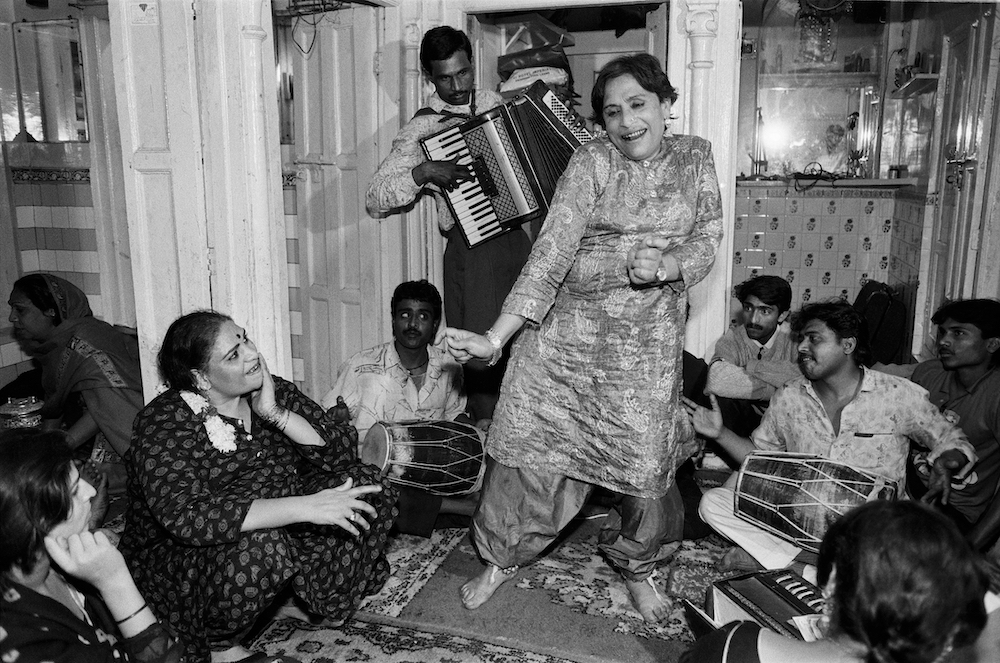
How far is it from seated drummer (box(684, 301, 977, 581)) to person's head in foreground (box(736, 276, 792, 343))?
954 millimetres

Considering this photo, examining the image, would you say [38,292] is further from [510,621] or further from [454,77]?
[510,621]

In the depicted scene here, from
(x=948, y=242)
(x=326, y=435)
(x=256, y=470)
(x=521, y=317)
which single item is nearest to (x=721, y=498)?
(x=521, y=317)

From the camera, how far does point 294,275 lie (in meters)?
6.19

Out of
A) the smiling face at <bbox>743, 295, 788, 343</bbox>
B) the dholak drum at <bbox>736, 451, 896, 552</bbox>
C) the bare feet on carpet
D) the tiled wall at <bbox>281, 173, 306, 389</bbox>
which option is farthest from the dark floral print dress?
the tiled wall at <bbox>281, 173, 306, 389</bbox>

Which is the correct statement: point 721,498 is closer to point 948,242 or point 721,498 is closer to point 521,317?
point 521,317

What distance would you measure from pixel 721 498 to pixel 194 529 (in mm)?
1921

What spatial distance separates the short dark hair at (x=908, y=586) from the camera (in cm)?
138

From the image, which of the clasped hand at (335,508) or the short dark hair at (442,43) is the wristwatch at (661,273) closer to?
the clasped hand at (335,508)

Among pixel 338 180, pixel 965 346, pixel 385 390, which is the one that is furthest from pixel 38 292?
pixel 965 346

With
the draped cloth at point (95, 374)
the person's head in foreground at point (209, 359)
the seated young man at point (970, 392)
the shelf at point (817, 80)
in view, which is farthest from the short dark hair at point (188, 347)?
the shelf at point (817, 80)

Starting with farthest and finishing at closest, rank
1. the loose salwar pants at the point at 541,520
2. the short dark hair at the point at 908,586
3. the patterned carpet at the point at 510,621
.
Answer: the loose salwar pants at the point at 541,520
the patterned carpet at the point at 510,621
the short dark hair at the point at 908,586

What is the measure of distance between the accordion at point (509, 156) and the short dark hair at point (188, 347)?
163cm

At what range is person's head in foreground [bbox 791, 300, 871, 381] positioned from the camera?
3.23m

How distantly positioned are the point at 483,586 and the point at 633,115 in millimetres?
1707
